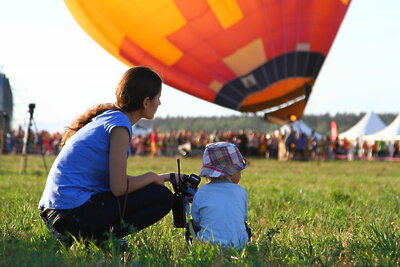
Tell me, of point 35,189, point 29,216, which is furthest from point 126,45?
point 29,216

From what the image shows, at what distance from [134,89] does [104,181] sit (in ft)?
1.75

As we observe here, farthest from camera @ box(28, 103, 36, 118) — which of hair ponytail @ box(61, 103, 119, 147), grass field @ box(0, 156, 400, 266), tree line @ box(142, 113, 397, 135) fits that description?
tree line @ box(142, 113, 397, 135)

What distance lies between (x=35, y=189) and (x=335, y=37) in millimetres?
10405

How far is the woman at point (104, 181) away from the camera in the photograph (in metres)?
3.30

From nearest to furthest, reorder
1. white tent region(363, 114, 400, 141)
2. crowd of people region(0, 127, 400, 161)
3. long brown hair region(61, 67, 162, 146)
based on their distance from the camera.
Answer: long brown hair region(61, 67, 162, 146) → crowd of people region(0, 127, 400, 161) → white tent region(363, 114, 400, 141)

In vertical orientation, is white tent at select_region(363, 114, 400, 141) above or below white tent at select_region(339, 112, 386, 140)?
below

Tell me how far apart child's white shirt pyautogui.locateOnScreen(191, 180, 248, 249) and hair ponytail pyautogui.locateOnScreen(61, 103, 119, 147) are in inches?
28.0

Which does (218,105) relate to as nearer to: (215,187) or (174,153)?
(215,187)

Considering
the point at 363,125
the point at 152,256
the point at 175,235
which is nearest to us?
the point at 152,256

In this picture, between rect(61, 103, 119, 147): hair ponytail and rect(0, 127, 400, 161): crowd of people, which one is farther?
rect(0, 127, 400, 161): crowd of people

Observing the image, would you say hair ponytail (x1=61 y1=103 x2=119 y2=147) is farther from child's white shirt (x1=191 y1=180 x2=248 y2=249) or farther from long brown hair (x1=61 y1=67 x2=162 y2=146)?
child's white shirt (x1=191 y1=180 x2=248 y2=249)

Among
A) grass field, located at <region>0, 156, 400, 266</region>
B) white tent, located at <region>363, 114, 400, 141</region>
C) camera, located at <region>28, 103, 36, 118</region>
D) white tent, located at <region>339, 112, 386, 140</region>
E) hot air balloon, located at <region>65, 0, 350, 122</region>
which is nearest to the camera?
grass field, located at <region>0, 156, 400, 266</region>

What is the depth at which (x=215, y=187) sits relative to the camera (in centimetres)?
342

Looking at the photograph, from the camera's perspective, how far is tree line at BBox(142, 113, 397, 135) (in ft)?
342
